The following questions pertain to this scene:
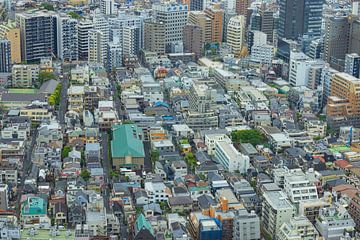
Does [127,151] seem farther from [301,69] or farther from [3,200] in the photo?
[301,69]

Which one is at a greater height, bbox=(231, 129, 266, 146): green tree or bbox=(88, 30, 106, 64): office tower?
bbox=(88, 30, 106, 64): office tower

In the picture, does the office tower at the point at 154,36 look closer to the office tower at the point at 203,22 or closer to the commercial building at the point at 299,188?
the office tower at the point at 203,22

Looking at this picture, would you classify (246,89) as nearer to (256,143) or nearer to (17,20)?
(256,143)

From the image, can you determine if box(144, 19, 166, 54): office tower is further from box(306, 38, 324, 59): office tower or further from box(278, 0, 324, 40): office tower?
box(306, 38, 324, 59): office tower

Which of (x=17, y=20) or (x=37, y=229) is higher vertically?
(x=17, y=20)

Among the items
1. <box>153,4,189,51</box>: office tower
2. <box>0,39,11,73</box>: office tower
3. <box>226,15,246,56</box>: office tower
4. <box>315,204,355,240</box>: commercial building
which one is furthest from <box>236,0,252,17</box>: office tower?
<box>315,204,355,240</box>: commercial building

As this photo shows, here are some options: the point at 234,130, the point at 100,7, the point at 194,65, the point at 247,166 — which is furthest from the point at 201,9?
the point at 247,166
